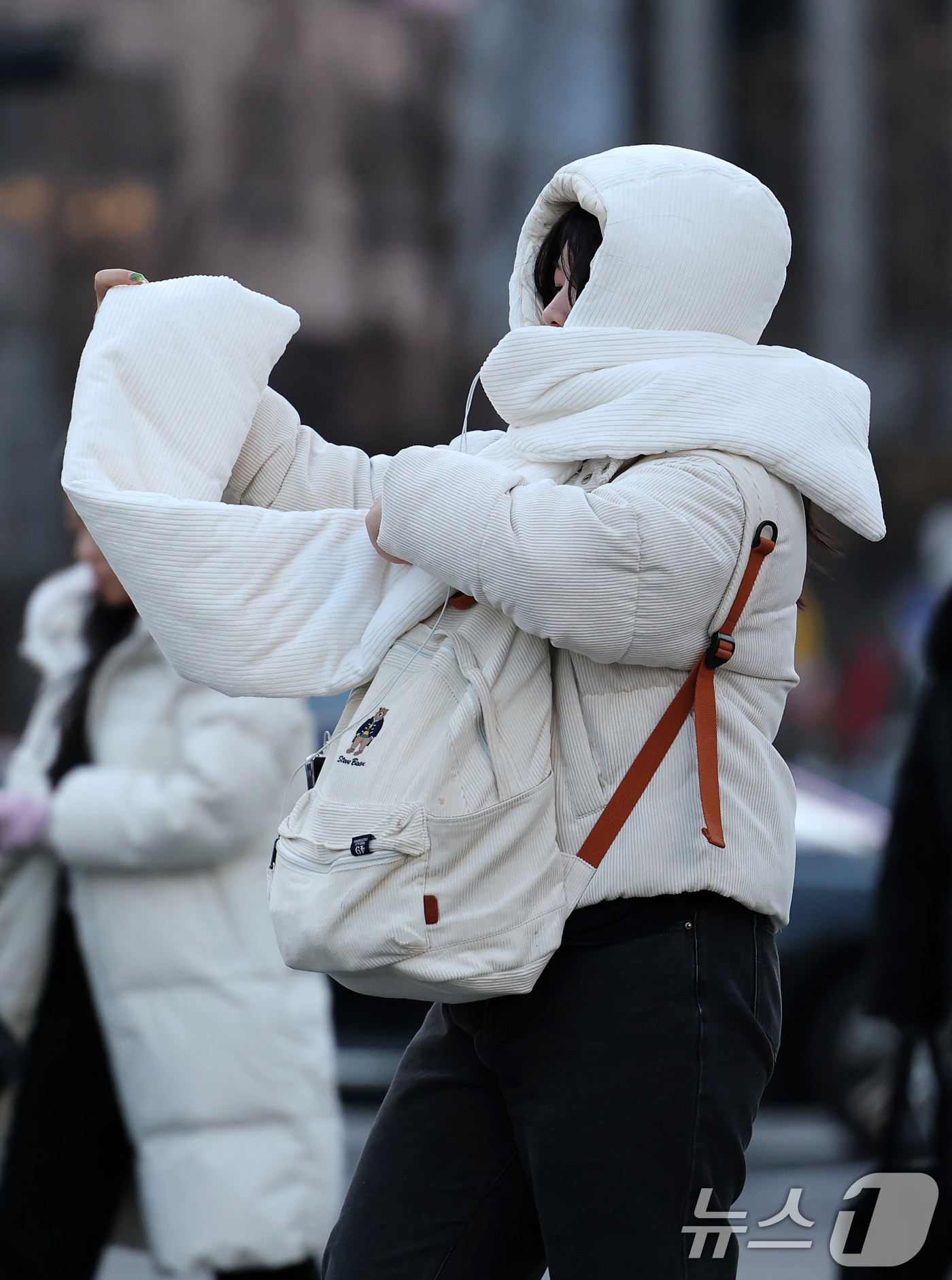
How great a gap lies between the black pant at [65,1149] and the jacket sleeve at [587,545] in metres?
1.91

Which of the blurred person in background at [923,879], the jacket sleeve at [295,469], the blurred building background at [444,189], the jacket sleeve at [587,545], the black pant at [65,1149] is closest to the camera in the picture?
the jacket sleeve at [587,545]

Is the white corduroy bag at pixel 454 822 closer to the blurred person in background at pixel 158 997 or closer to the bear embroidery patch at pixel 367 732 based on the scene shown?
the bear embroidery patch at pixel 367 732

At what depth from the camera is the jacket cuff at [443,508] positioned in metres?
1.77

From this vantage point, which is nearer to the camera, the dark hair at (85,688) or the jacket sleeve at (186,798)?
the jacket sleeve at (186,798)

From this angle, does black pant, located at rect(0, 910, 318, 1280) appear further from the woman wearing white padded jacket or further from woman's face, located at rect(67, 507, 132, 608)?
the woman wearing white padded jacket

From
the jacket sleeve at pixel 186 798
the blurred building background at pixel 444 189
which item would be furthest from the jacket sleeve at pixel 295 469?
the blurred building background at pixel 444 189

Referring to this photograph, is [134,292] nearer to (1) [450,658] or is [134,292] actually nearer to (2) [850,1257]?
(1) [450,658]

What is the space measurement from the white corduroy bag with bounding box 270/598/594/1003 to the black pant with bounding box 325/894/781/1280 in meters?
0.11

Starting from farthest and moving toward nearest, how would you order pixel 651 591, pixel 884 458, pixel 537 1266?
pixel 884 458 → pixel 537 1266 → pixel 651 591

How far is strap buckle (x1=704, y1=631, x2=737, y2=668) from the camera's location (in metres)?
1.84

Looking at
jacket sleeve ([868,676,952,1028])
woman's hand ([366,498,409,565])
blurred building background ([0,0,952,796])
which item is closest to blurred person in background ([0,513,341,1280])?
jacket sleeve ([868,676,952,1028])

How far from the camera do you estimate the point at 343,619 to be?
1.97 m

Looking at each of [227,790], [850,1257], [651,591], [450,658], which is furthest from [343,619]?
[850,1257]

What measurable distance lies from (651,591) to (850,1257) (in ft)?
5.53
